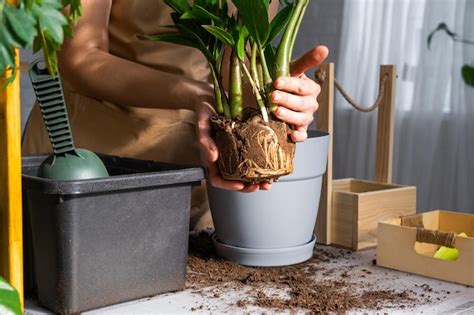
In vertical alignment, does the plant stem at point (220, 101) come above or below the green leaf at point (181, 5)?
below

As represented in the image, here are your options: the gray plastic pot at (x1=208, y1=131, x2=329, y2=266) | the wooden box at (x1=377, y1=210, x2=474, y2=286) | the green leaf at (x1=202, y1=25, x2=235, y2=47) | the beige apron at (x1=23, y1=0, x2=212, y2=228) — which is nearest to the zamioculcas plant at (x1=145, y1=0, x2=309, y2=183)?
the green leaf at (x1=202, y1=25, x2=235, y2=47)

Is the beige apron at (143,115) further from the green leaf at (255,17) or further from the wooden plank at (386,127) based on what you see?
the green leaf at (255,17)

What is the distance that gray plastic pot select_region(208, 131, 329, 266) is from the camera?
4.01 ft

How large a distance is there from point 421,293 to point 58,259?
55cm

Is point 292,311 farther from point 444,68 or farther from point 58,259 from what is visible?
point 444,68

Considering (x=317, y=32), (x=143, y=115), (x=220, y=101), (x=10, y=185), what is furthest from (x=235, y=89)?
(x=317, y=32)

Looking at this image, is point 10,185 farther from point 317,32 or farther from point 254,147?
point 317,32

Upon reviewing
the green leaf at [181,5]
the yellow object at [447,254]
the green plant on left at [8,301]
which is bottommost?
the yellow object at [447,254]

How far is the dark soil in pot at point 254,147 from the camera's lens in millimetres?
1020

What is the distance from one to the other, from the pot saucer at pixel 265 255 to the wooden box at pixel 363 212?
172 mm

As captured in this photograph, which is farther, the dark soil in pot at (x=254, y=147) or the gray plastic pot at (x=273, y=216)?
the gray plastic pot at (x=273, y=216)

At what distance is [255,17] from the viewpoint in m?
0.99

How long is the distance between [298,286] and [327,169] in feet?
1.36

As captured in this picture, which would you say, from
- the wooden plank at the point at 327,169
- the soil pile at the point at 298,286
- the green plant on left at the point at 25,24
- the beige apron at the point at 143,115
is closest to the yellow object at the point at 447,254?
the soil pile at the point at 298,286
